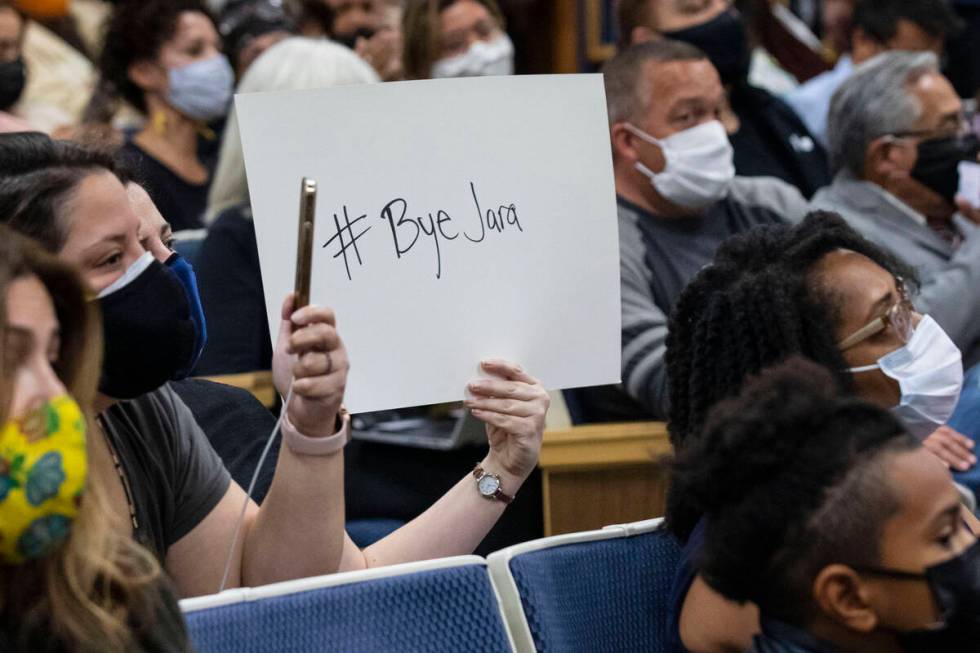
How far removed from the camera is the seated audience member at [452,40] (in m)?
4.90

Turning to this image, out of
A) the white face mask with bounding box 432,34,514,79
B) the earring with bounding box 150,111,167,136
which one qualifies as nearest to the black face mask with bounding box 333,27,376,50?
the white face mask with bounding box 432,34,514,79

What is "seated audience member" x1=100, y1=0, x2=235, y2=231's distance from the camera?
16.2ft

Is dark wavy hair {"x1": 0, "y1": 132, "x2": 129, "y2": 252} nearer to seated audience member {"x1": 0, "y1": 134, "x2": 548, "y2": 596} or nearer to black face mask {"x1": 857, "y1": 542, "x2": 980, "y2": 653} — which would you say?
seated audience member {"x1": 0, "y1": 134, "x2": 548, "y2": 596}

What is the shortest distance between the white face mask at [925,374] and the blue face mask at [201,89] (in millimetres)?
3219

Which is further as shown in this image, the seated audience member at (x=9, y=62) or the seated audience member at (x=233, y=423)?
the seated audience member at (x=9, y=62)

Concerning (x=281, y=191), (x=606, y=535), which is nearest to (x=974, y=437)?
(x=606, y=535)

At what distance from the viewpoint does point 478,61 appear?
500 centimetres

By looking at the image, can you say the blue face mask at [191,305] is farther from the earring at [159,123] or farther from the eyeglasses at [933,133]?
the earring at [159,123]

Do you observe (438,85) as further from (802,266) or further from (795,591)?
(795,591)

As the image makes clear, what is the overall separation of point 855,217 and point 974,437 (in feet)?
3.49

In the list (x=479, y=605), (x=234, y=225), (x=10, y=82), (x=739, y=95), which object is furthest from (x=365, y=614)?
(x=739, y=95)

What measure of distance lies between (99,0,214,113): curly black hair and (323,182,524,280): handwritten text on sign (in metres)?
3.16

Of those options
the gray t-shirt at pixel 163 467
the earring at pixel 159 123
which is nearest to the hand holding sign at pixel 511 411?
the gray t-shirt at pixel 163 467

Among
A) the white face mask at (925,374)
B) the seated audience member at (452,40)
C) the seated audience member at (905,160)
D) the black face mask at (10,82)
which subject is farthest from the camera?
the seated audience member at (452,40)
